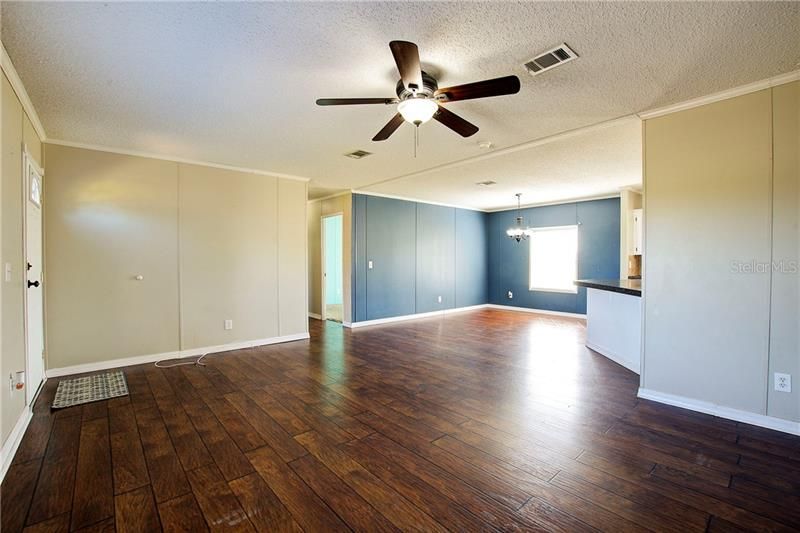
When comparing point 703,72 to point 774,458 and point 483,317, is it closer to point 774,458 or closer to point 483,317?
point 774,458

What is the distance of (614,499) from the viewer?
184 cm

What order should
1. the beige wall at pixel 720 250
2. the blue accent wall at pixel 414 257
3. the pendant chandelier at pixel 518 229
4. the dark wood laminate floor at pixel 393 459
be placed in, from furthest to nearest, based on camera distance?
the pendant chandelier at pixel 518 229
the blue accent wall at pixel 414 257
the beige wall at pixel 720 250
the dark wood laminate floor at pixel 393 459

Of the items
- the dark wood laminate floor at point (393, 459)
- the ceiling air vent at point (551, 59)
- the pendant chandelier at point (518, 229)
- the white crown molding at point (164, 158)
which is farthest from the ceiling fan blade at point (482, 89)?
the pendant chandelier at point (518, 229)

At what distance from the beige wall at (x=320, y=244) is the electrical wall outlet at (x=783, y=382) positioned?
217 inches

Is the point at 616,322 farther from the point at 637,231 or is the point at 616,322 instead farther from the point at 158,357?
the point at 158,357

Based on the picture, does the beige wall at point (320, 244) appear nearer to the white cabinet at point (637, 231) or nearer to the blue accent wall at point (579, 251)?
the blue accent wall at point (579, 251)

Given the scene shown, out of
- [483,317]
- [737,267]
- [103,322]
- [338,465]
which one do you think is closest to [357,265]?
[483,317]

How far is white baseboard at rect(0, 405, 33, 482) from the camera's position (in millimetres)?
2086

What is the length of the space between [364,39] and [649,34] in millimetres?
1657

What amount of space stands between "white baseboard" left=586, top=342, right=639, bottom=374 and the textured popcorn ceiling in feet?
8.13

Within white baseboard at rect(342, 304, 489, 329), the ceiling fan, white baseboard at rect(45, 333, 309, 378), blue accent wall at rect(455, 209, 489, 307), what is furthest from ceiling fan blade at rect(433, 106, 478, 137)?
blue accent wall at rect(455, 209, 489, 307)

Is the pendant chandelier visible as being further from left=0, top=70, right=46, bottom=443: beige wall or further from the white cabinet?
left=0, top=70, right=46, bottom=443: beige wall

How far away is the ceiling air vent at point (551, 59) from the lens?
222 centimetres

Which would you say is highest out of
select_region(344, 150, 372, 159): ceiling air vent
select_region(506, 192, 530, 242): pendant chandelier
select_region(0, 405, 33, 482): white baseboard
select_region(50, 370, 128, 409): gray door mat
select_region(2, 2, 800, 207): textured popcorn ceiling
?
select_region(344, 150, 372, 159): ceiling air vent
